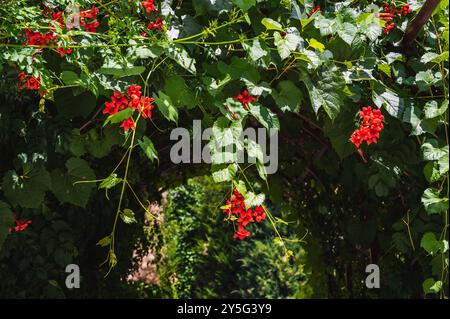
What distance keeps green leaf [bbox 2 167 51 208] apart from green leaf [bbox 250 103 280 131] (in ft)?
2.14

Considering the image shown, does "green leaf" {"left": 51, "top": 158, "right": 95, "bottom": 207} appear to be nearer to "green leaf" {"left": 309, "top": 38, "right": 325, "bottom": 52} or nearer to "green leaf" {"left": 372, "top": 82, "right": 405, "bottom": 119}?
"green leaf" {"left": 309, "top": 38, "right": 325, "bottom": 52}

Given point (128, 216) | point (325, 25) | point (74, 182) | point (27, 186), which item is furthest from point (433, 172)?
point (27, 186)

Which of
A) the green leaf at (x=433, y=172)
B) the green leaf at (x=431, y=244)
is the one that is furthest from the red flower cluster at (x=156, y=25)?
the green leaf at (x=431, y=244)

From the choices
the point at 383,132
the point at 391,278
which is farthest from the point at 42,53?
the point at 391,278

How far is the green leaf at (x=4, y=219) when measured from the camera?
2053 millimetres

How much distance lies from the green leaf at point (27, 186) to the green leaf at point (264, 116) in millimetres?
651

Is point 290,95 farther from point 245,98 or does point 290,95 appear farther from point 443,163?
point 443,163

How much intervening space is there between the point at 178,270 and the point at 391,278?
370 centimetres

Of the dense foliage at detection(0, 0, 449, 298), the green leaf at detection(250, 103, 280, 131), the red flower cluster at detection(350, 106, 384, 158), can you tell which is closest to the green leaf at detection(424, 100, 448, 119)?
the dense foliage at detection(0, 0, 449, 298)

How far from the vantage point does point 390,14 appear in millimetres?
2330

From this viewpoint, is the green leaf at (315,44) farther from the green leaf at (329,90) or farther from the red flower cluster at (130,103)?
the red flower cluster at (130,103)

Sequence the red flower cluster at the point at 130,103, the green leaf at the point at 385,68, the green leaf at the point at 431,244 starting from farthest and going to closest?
the green leaf at the point at 431,244
the green leaf at the point at 385,68
the red flower cluster at the point at 130,103

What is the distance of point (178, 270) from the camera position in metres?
6.45
